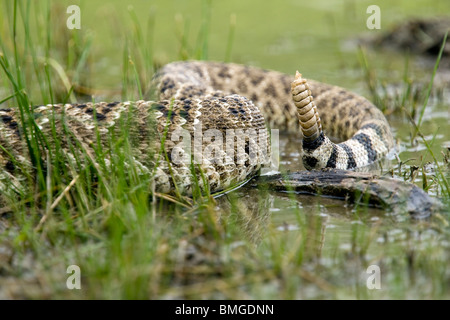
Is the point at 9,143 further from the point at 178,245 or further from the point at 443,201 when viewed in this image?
the point at 443,201

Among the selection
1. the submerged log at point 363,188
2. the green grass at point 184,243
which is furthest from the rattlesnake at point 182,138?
the submerged log at point 363,188

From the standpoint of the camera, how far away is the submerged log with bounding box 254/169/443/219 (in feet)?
14.3

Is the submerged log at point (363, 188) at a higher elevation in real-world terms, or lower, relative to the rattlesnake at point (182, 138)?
lower

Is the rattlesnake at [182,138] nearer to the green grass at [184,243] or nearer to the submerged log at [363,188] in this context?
the green grass at [184,243]

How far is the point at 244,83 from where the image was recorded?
802 cm

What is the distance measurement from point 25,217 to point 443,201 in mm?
2782

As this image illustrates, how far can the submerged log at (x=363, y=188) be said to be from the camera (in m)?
4.35

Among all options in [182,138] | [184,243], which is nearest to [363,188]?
[182,138]

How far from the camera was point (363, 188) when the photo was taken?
4.66 metres

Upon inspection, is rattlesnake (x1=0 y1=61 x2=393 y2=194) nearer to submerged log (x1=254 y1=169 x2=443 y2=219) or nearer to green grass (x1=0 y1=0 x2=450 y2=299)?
green grass (x1=0 y1=0 x2=450 y2=299)

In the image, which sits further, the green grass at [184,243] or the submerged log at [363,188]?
the submerged log at [363,188]

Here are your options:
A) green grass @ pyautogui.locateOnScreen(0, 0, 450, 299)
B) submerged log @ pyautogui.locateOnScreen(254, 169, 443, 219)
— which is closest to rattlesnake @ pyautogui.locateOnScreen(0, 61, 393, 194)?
green grass @ pyautogui.locateOnScreen(0, 0, 450, 299)

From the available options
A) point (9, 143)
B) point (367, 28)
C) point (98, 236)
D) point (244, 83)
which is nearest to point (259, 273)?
point (98, 236)

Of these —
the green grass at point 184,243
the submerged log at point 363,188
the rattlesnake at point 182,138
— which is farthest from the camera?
the rattlesnake at point 182,138
